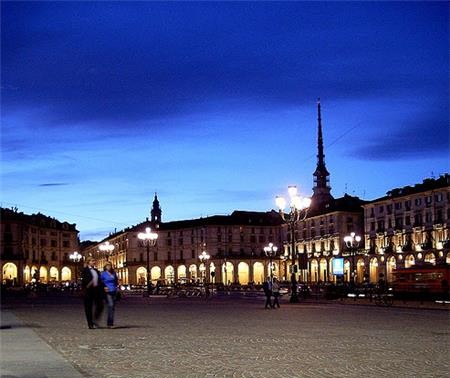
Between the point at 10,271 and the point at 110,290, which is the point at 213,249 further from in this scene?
the point at 110,290

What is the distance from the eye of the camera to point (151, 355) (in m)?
13.5

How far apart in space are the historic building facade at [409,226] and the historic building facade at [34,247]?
187 feet

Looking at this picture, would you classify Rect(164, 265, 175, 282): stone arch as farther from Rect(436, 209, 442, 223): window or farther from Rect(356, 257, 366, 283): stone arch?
Rect(436, 209, 442, 223): window

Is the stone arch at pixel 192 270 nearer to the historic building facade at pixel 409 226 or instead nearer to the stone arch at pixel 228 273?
the stone arch at pixel 228 273

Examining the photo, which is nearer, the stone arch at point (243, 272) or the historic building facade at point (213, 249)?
the historic building facade at point (213, 249)

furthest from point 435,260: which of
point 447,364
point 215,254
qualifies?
point 447,364

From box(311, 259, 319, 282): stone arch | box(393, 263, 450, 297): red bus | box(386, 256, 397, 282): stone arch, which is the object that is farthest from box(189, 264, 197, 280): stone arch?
box(393, 263, 450, 297): red bus

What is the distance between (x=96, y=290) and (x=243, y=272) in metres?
143

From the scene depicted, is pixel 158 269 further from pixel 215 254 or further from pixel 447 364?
pixel 447 364

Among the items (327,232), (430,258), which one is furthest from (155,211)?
(430,258)

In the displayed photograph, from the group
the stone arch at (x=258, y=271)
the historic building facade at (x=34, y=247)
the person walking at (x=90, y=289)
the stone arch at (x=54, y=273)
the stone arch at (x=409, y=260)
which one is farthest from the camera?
the stone arch at (x=54, y=273)

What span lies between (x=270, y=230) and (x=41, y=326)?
150 metres

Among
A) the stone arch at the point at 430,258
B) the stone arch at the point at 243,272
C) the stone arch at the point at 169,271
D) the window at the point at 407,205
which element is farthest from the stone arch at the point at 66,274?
the stone arch at the point at 430,258

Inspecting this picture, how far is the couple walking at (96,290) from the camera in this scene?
20484 mm
